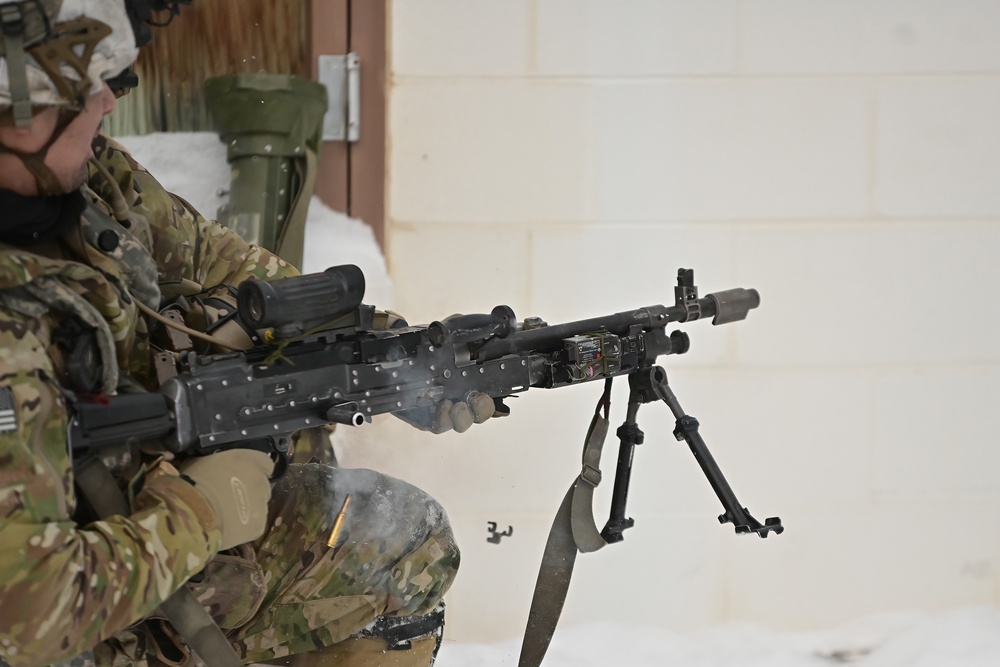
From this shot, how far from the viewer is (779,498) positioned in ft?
8.82

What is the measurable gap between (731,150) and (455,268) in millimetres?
767

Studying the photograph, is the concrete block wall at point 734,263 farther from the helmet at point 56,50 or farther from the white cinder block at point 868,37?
the helmet at point 56,50

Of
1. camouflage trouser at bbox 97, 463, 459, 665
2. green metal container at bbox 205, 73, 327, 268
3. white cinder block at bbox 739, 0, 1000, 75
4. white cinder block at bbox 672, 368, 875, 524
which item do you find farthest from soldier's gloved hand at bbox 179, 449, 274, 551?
white cinder block at bbox 739, 0, 1000, 75

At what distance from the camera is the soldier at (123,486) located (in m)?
1.21

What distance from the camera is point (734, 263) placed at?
8.55ft

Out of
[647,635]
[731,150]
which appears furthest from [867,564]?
[731,150]

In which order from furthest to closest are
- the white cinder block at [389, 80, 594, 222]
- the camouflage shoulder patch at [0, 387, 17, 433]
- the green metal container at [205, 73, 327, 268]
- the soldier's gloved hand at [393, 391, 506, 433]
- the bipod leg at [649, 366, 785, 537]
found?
the white cinder block at [389, 80, 594, 222]
the green metal container at [205, 73, 327, 268]
the bipod leg at [649, 366, 785, 537]
the soldier's gloved hand at [393, 391, 506, 433]
the camouflage shoulder patch at [0, 387, 17, 433]

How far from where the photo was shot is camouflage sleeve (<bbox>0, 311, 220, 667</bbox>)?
1181 mm

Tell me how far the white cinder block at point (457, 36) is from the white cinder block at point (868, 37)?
1.91 ft

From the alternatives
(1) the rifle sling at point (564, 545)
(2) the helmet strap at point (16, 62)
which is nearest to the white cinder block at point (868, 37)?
(1) the rifle sling at point (564, 545)

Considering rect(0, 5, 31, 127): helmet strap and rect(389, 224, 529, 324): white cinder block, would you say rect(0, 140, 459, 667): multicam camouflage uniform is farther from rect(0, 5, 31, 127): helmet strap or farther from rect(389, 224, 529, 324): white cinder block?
rect(389, 224, 529, 324): white cinder block

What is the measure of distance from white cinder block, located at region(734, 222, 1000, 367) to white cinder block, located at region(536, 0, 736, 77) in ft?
1.63

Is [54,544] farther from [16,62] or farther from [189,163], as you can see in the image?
[189,163]

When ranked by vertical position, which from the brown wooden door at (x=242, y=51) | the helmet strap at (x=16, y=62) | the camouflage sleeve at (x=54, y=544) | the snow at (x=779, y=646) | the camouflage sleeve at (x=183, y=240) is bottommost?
the snow at (x=779, y=646)
